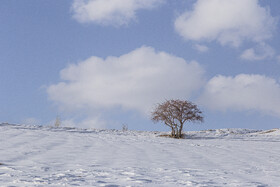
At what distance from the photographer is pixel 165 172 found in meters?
5.92

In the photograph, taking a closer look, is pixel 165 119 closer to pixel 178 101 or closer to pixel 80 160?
pixel 178 101

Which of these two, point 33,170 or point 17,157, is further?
point 17,157

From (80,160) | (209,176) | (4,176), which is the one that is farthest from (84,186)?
(80,160)

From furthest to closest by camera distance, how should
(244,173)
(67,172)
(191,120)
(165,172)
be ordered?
(191,120) < (244,173) < (165,172) < (67,172)

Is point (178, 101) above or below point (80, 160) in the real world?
above

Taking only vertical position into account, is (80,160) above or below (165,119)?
below

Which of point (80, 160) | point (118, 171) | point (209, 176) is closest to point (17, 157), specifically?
point (80, 160)

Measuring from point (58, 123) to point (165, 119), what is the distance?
525 inches

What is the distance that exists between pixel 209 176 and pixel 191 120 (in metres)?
21.7

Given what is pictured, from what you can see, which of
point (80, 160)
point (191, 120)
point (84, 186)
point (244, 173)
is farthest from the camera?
point (191, 120)

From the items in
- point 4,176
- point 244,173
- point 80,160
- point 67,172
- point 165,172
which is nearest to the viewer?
point 4,176

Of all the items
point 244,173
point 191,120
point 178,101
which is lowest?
point 244,173

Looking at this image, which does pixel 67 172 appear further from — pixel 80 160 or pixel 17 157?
pixel 17 157

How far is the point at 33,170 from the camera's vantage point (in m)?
5.70
